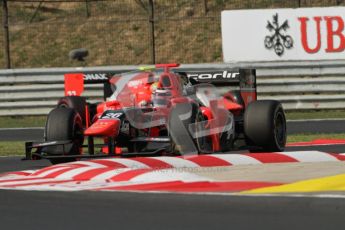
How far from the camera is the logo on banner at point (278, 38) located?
21594mm

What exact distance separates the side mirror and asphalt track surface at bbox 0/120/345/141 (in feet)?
32.4

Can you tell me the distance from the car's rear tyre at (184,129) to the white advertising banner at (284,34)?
1011 centimetres

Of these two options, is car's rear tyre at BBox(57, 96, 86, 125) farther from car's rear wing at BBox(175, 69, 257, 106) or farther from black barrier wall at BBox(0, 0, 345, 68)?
black barrier wall at BBox(0, 0, 345, 68)

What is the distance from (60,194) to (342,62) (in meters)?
13.6

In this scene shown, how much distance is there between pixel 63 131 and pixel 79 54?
1776cm

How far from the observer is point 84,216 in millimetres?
7164

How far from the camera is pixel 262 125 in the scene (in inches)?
483

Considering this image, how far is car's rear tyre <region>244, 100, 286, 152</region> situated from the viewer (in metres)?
12.2

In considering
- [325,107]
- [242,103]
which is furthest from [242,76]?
[325,107]

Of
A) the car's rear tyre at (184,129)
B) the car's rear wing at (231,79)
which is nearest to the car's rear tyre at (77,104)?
the car's rear wing at (231,79)

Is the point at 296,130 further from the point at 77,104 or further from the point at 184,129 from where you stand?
the point at 184,129

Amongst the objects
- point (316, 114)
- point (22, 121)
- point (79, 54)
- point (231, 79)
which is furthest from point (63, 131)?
point (79, 54)

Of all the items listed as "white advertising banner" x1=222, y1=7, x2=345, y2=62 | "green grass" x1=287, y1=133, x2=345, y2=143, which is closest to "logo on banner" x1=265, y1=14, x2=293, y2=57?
"white advertising banner" x1=222, y1=7, x2=345, y2=62

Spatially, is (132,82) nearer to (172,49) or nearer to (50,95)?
(50,95)
